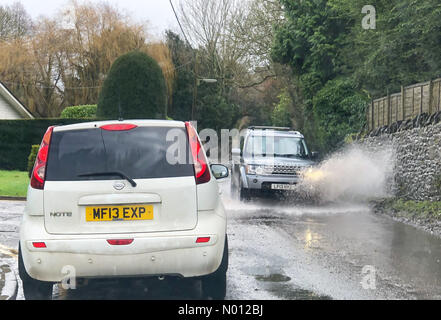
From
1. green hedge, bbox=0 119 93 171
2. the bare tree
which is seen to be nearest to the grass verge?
green hedge, bbox=0 119 93 171

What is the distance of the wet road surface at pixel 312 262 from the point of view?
6602mm

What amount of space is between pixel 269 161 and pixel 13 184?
10193mm

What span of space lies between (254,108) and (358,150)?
38.1 m

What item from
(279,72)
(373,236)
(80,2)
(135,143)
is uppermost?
(80,2)

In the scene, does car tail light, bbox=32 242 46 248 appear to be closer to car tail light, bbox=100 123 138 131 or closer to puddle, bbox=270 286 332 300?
car tail light, bbox=100 123 138 131

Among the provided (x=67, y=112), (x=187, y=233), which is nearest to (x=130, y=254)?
(x=187, y=233)

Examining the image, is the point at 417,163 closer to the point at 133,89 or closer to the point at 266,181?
the point at 266,181

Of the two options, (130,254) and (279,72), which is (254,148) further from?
(279,72)

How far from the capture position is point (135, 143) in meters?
5.82

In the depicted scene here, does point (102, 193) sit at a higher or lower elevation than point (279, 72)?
lower

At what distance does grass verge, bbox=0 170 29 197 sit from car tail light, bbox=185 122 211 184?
14145mm

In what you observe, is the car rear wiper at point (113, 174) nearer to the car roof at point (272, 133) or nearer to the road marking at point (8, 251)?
the road marking at point (8, 251)

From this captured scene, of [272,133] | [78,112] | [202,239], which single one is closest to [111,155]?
[202,239]

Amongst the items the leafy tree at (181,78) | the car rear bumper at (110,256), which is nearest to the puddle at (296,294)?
the car rear bumper at (110,256)
